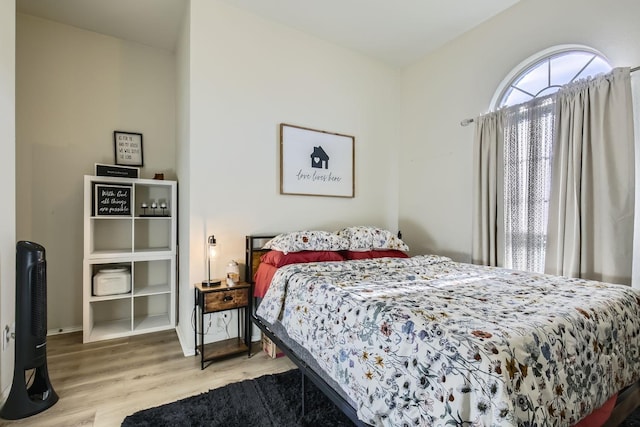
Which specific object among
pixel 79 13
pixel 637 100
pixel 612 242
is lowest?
pixel 612 242

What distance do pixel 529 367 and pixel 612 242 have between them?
5.75 feet

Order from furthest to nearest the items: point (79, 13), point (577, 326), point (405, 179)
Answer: point (405, 179) < point (79, 13) < point (577, 326)

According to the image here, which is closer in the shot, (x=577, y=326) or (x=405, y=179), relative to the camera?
(x=577, y=326)

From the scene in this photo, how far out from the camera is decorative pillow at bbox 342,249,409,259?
2.90 metres

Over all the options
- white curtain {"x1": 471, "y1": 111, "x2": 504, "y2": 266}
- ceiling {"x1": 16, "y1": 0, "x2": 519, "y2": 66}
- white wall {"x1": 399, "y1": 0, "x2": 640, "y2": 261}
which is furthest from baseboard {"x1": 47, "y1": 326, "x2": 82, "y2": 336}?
white curtain {"x1": 471, "y1": 111, "x2": 504, "y2": 266}

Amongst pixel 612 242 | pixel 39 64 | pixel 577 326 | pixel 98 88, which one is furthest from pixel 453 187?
pixel 39 64

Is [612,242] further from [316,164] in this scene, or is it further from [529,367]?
[316,164]

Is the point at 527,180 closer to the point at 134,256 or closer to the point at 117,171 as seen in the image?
the point at 134,256

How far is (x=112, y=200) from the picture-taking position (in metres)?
2.89

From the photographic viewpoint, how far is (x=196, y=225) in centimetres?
261

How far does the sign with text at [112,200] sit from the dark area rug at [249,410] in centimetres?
190

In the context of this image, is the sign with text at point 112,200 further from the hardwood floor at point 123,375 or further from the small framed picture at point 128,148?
the hardwood floor at point 123,375

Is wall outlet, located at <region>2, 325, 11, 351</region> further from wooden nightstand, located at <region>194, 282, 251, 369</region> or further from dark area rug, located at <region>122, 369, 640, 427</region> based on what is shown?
wooden nightstand, located at <region>194, 282, 251, 369</region>

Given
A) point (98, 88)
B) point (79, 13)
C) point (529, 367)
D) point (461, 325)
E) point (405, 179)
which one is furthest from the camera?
point (405, 179)
